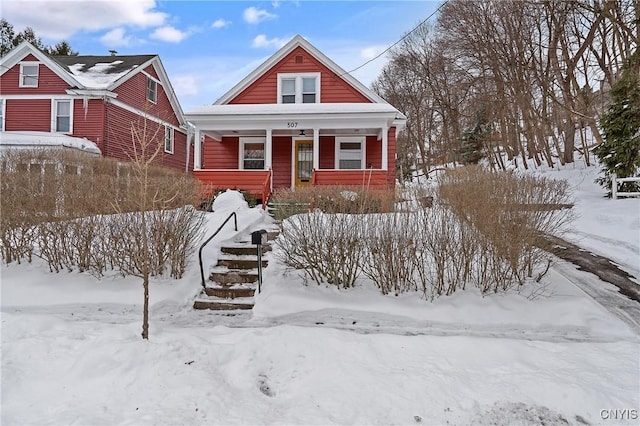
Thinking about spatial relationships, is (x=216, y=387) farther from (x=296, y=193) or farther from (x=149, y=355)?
(x=296, y=193)

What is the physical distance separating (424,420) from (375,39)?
58.6ft

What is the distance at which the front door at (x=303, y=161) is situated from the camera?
15.8 metres

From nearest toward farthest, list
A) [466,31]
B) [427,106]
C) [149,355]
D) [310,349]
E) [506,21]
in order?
[149,355], [310,349], [506,21], [466,31], [427,106]

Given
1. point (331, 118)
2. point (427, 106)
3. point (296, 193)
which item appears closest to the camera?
point (296, 193)

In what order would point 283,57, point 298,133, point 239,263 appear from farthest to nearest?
point 283,57 → point 298,133 → point 239,263

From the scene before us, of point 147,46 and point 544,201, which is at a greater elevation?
point 147,46

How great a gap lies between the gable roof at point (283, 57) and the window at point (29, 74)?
37.1 feet

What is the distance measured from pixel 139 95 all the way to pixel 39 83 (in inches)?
186

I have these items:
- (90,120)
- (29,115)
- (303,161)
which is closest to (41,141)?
(90,120)

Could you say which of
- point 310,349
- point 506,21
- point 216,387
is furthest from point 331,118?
point 506,21

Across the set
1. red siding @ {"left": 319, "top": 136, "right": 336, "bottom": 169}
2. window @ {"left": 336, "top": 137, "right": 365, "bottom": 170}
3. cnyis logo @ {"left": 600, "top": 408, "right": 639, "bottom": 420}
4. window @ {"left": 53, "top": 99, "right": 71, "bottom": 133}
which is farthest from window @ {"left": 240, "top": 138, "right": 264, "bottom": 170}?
cnyis logo @ {"left": 600, "top": 408, "right": 639, "bottom": 420}

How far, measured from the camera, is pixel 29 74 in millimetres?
19141

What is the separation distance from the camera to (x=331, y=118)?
13406mm

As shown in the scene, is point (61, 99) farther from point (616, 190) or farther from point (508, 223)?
point (616, 190)
